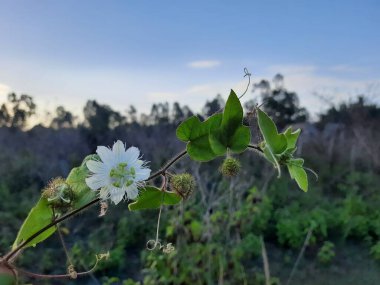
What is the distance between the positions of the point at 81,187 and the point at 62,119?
619 cm

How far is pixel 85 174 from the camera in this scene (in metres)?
0.48

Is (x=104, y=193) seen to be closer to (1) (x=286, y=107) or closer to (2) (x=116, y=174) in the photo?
(2) (x=116, y=174)

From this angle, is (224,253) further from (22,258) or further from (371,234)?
(371,234)

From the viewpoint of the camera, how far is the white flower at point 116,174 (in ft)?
1.47

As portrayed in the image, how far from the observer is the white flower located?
0.45 meters

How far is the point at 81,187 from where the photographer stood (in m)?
0.47

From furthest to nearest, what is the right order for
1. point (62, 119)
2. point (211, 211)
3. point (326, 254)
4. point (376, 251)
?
point (62, 119), point (376, 251), point (326, 254), point (211, 211)

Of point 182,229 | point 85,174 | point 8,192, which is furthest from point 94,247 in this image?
point 85,174

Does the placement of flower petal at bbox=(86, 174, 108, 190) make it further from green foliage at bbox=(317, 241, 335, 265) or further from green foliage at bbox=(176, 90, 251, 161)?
green foliage at bbox=(317, 241, 335, 265)

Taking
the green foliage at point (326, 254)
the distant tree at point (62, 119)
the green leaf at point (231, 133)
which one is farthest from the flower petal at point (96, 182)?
the distant tree at point (62, 119)

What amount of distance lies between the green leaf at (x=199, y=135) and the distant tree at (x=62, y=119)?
6105 mm

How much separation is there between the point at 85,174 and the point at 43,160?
15.1 feet

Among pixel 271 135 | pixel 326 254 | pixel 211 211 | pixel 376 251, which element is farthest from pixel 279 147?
pixel 376 251

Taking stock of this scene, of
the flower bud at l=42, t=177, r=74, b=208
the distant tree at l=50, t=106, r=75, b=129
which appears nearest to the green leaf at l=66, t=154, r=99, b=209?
the flower bud at l=42, t=177, r=74, b=208
